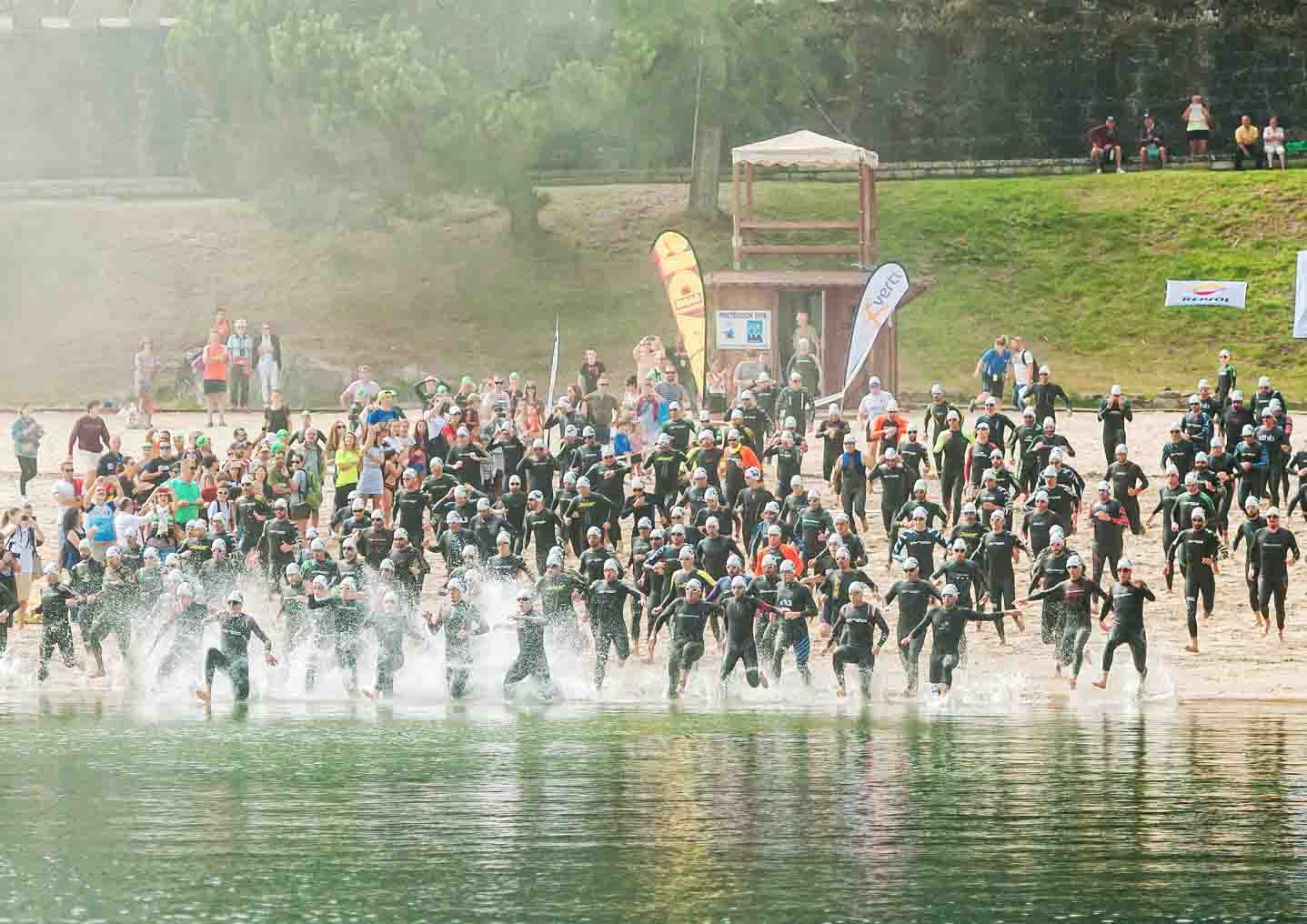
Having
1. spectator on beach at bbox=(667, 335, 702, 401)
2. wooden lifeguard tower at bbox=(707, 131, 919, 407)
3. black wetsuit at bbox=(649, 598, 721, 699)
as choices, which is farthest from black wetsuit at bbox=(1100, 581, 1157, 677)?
wooden lifeguard tower at bbox=(707, 131, 919, 407)

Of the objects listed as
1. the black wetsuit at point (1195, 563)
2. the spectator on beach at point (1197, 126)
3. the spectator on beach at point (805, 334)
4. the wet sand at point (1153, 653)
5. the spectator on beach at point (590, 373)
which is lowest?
the wet sand at point (1153, 653)

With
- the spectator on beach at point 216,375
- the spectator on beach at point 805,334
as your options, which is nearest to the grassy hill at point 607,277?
the spectator on beach at point 805,334

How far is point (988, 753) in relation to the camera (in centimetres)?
2486

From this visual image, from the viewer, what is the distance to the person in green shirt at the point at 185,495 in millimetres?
28922

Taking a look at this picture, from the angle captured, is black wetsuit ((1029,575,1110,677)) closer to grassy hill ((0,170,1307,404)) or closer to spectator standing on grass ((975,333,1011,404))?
spectator standing on grass ((975,333,1011,404))

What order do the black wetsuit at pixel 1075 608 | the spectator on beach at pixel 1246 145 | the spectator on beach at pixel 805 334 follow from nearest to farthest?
the black wetsuit at pixel 1075 608 < the spectator on beach at pixel 805 334 < the spectator on beach at pixel 1246 145

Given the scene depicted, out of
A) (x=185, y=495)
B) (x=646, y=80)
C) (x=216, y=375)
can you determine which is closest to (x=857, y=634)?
(x=185, y=495)

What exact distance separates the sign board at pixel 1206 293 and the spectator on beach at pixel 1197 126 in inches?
256

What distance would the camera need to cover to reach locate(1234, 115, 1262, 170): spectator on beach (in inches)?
2140

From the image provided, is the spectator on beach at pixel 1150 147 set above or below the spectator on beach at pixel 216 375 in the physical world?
above

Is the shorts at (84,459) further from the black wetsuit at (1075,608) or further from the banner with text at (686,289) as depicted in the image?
the black wetsuit at (1075,608)

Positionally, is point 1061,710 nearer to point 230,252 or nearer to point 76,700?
point 76,700

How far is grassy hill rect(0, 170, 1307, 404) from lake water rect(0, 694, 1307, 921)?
798 inches

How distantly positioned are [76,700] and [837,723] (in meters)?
9.06
